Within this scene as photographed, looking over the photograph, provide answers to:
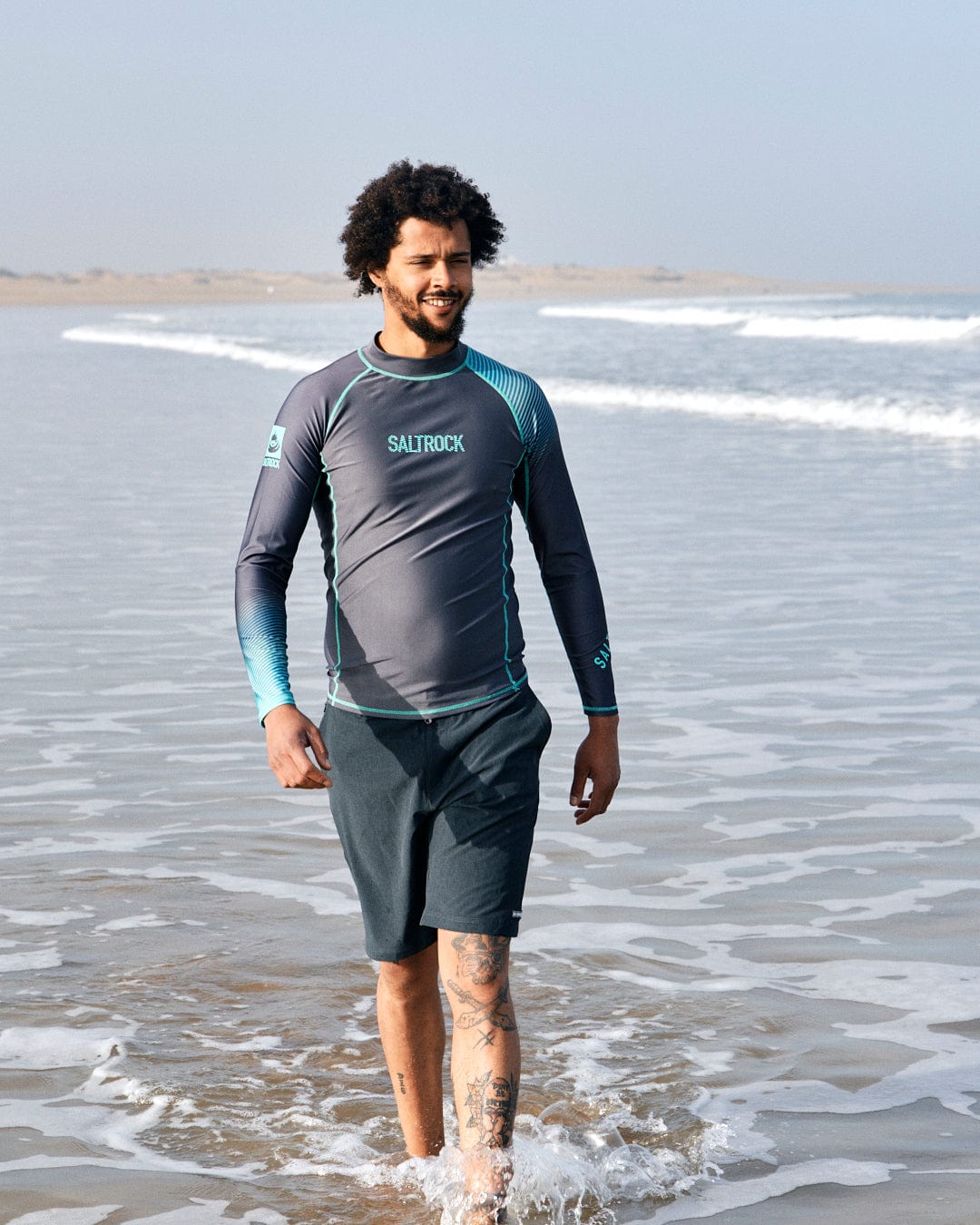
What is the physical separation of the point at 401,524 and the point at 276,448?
1.04 feet

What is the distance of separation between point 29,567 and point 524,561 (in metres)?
3.54

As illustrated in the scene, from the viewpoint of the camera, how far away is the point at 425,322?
11.3 feet

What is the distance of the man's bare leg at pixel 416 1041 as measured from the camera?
3668 millimetres

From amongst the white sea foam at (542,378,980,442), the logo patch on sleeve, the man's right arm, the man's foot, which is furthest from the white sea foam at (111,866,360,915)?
the white sea foam at (542,378,980,442)

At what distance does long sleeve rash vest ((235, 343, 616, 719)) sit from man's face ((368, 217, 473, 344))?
2.8 inches

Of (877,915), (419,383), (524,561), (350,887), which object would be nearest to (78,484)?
(524,561)

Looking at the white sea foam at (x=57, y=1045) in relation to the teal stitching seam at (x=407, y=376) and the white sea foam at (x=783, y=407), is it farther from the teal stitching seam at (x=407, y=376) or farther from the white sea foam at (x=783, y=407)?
the white sea foam at (x=783, y=407)

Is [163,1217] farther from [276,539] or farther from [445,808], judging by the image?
[276,539]

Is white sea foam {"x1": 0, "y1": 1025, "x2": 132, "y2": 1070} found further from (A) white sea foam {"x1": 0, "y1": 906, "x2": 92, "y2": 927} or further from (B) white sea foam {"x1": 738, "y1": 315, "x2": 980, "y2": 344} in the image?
(B) white sea foam {"x1": 738, "y1": 315, "x2": 980, "y2": 344}

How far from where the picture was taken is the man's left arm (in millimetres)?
3590

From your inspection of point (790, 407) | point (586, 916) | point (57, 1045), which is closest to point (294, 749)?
point (57, 1045)

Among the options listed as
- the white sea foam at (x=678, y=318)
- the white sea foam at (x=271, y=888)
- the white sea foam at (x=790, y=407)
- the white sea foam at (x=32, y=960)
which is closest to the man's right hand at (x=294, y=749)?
the white sea foam at (x=32, y=960)

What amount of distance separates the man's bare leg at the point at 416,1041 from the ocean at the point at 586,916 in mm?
85

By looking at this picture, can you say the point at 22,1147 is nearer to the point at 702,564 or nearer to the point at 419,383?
the point at 419,383
